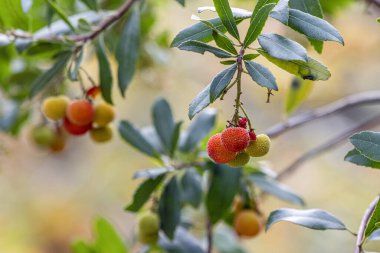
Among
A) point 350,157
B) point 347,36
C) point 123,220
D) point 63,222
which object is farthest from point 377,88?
point 350,157

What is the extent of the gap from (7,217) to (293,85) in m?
2.24

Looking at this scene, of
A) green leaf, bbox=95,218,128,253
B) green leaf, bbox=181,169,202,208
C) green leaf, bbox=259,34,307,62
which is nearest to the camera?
green leaf, bbox=259,34,307,62

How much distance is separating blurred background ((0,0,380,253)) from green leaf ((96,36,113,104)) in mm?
1741

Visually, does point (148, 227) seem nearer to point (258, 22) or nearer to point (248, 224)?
point (248, 224)

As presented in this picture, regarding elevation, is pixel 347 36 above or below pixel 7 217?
above

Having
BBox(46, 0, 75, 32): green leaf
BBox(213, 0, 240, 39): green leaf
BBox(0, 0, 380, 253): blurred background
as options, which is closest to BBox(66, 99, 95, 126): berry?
BBox(46, 0, 75, 32): green leaf

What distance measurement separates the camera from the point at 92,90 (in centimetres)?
127

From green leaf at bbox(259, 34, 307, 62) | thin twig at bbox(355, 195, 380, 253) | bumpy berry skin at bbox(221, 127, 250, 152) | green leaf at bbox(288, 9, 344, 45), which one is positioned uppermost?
green leaf at bbox(288, 9, 344, 45)

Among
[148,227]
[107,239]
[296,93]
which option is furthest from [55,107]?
[296,93]

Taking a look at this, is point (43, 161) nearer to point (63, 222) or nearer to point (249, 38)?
point (63, 222)

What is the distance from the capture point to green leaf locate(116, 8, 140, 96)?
1235mm

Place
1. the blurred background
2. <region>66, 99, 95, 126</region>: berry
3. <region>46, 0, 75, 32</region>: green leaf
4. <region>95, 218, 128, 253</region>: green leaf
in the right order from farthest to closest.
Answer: the blurred background, <region>95, 218, 128, 253</region>: green leaf, <region>66, 99, 95, 126</region>: berry, <region>46, 0, 75, 32</region>: green leaf

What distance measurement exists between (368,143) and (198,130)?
58 centimetres

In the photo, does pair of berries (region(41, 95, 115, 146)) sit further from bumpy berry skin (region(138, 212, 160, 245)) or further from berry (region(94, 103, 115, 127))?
bumpy berry skin (region(138, 212, 160, 245))
